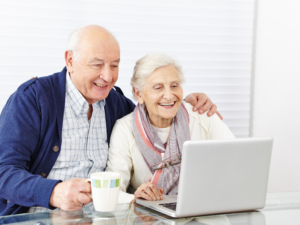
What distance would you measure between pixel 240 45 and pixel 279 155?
0.94 meters

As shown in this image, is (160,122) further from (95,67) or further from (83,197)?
(83,197)

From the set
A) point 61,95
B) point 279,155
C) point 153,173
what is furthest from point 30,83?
point 279,155

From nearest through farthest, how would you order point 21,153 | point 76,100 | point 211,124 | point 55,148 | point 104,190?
point 104,190 < point 21,153 < point 55,148 < point 76,100 < point 211,124

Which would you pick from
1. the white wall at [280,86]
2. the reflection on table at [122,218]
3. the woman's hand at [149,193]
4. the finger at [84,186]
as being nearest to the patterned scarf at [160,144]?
the woman's hand at [149,193]

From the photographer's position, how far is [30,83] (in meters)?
1.70

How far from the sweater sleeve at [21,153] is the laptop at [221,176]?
466 mm

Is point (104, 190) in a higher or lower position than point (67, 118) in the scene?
lower

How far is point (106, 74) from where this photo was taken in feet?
5.70

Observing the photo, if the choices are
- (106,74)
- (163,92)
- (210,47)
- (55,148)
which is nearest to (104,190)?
(55,148)

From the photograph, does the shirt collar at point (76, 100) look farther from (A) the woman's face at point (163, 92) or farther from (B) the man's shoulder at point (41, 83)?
(A) the woman's face at point (163, 92)

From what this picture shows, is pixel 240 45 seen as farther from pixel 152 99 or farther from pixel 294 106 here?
pixel 152 99

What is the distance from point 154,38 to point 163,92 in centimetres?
94

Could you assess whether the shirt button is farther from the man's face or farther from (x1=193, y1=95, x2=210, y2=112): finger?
(x1=193, y1=95, x2=210, y2=112): finger

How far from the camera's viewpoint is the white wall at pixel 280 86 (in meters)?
2.64
